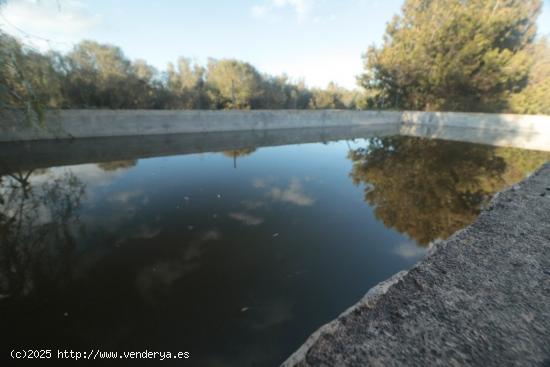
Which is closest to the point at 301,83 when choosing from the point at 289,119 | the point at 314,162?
the point at 289,119

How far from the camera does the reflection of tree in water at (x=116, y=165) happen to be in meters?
5.87

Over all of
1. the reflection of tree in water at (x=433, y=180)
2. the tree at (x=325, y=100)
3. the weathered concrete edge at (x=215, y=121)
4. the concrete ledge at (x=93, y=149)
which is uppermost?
the tree at (x=325, y=100)

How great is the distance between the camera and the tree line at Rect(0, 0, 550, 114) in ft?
41.6

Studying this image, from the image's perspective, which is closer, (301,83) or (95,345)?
(95,345)

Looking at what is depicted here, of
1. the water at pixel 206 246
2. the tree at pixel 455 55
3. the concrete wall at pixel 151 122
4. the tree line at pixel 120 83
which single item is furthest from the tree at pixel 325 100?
the water at pixel 206 246

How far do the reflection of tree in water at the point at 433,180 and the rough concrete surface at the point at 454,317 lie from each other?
5.11 ft

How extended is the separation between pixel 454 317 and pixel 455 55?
24314 millimetres

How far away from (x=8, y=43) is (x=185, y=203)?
4.48 meters

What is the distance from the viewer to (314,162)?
714 centimetres

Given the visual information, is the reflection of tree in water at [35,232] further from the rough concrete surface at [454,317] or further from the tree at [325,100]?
the tree at [325,100]

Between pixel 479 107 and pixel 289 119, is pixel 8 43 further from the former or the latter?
pixel 479 107

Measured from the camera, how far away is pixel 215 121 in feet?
41.9

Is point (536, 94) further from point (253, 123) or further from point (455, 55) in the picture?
point (253, 123)

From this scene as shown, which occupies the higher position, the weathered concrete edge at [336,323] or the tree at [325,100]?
the tree at [325,100]
